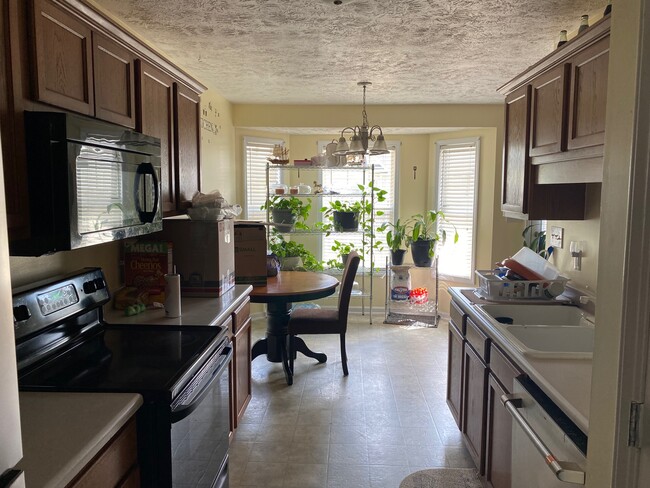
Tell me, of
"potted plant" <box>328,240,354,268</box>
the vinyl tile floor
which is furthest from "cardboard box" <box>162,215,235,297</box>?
"potted plant" <box>328,240,354,268</box>

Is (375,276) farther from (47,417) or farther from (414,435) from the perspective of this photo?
(47,417)

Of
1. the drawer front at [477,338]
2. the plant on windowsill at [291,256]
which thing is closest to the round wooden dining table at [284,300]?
the plant on windowsill at [291,256]

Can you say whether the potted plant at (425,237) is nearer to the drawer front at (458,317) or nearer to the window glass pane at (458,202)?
the window glass pane at (458,202)

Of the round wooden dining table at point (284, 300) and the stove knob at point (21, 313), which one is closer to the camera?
the stove knob at point (21, 313)

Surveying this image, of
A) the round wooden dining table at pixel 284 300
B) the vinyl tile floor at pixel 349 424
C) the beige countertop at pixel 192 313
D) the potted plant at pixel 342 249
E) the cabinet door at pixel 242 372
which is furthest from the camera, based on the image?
the potted plant at pixel 342 249

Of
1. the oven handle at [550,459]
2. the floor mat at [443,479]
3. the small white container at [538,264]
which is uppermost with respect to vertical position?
the small white container at [538,264]

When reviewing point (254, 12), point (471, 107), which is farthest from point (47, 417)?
point (471, 107)

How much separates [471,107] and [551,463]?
13.5 ft

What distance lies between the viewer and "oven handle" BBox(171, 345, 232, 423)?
1.49 m

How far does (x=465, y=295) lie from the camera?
2.76m

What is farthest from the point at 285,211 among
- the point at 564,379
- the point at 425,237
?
the point at 564,379

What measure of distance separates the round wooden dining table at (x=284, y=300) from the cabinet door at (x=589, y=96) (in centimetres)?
191

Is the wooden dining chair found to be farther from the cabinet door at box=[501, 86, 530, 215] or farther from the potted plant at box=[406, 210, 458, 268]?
the potted plant at box=[406, 210, 458, 268]

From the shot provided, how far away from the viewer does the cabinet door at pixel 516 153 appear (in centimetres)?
257
